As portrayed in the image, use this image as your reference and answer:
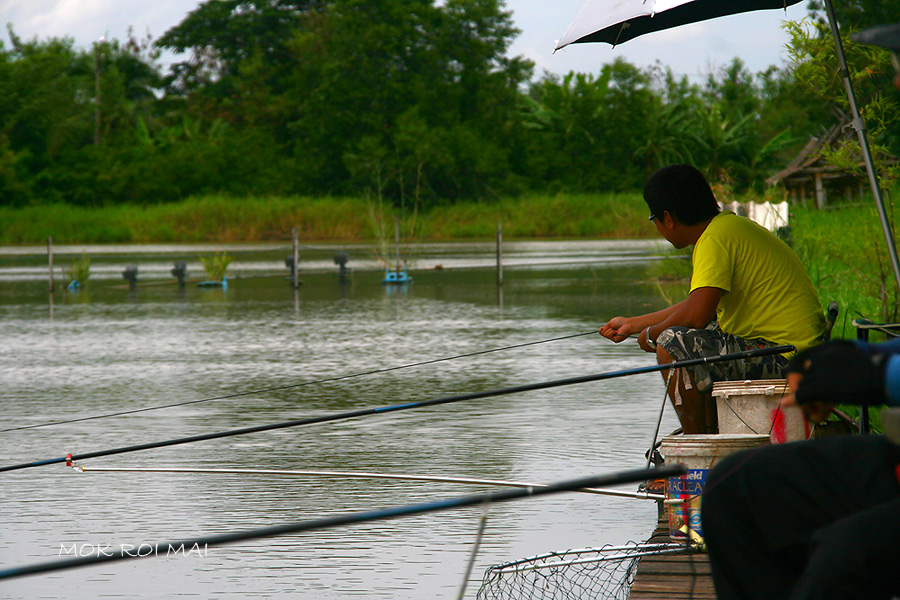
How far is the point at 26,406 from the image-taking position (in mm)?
8594

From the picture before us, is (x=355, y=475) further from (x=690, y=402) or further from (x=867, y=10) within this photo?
(x=867, y=10)

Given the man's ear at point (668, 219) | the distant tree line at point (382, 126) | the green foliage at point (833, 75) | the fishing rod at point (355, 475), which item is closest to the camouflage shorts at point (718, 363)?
the man's ear at point (668, 219)

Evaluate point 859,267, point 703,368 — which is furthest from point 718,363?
point 859,267

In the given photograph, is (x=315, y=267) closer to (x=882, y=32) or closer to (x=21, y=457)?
(x=21, y=457)

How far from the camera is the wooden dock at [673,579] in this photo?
138 inches

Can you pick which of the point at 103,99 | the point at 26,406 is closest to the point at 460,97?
the point at 103,99

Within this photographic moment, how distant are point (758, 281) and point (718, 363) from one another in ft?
1.23

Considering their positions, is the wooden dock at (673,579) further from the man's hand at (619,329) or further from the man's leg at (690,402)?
the man's hand at (619,329)

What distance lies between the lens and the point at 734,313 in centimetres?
486

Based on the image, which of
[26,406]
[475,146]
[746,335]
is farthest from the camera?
[475,146]

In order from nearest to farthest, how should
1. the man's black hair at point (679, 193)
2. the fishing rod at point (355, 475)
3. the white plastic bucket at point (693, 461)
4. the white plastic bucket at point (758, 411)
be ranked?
the white plastic bucket at point (693, 461) → the white plastic bucket at point (758, 411) → the man's black hair at point (679, 193) → the fishing rod at point (355, 475)

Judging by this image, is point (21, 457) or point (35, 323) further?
point (35, 323)

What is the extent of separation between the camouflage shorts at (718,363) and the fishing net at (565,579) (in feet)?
2.99

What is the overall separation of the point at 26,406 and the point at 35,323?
7232mm
